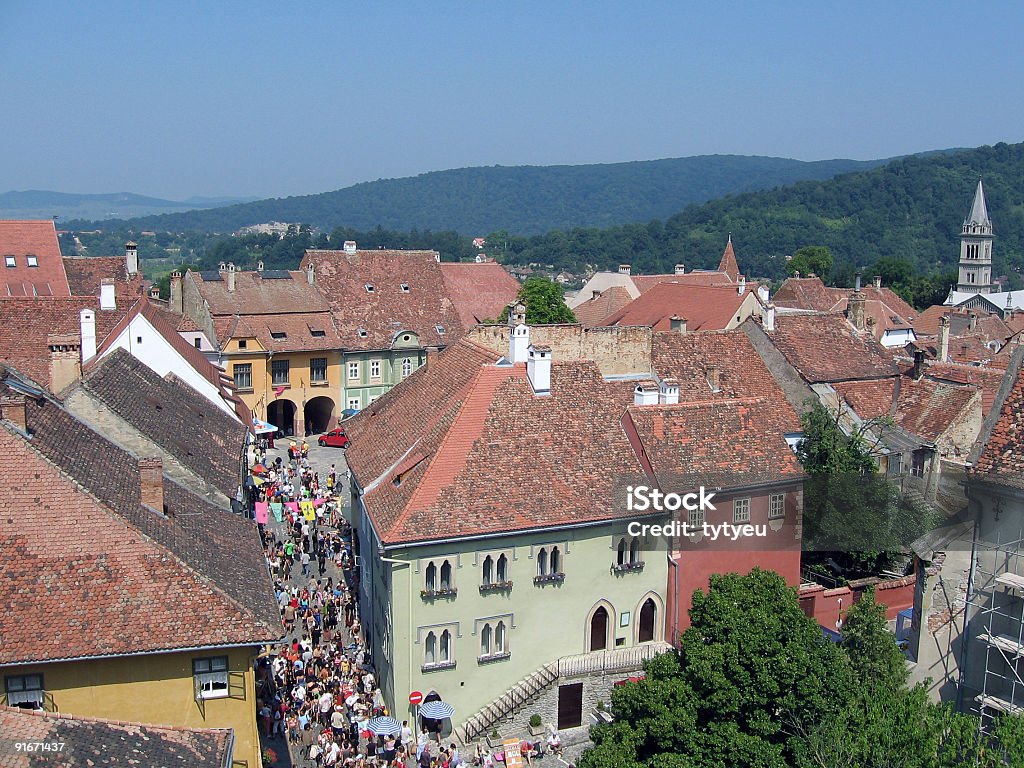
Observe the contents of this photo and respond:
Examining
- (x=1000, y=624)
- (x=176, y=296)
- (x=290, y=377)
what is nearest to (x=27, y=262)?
(x=176, y=296)

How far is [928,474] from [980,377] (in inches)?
351

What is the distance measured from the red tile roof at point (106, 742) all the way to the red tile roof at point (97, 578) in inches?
116

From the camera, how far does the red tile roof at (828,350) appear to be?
147 feet

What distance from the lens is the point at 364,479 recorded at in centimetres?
3269

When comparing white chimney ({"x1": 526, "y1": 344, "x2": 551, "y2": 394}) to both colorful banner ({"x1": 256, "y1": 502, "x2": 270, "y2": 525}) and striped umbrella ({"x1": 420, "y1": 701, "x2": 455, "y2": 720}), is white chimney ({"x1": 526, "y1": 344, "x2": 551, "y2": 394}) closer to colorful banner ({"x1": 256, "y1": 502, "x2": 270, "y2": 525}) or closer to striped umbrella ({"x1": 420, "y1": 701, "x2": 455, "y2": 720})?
striped umbrella ({"x1": 420, "y1": 701, "x2": 455, "y2": 720})

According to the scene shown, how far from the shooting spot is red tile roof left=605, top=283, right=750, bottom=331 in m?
61.5

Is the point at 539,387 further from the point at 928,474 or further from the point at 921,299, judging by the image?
the point at 921,299

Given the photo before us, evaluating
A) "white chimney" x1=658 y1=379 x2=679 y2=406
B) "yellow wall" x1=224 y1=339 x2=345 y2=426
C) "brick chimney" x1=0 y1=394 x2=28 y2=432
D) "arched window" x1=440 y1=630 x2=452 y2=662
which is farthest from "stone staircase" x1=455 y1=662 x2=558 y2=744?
"yellow wall" x1=224 y1=339 x2=345 y2=426

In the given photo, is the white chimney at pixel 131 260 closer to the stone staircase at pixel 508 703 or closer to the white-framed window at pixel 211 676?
the stone staircase at pixel 508 703

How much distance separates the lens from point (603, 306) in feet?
266

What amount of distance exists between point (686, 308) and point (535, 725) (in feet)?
134

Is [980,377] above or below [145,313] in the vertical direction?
below

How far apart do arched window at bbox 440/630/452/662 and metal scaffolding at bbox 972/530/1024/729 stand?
44.9ft

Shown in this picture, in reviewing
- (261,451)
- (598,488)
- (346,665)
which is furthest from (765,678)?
(261,451)
